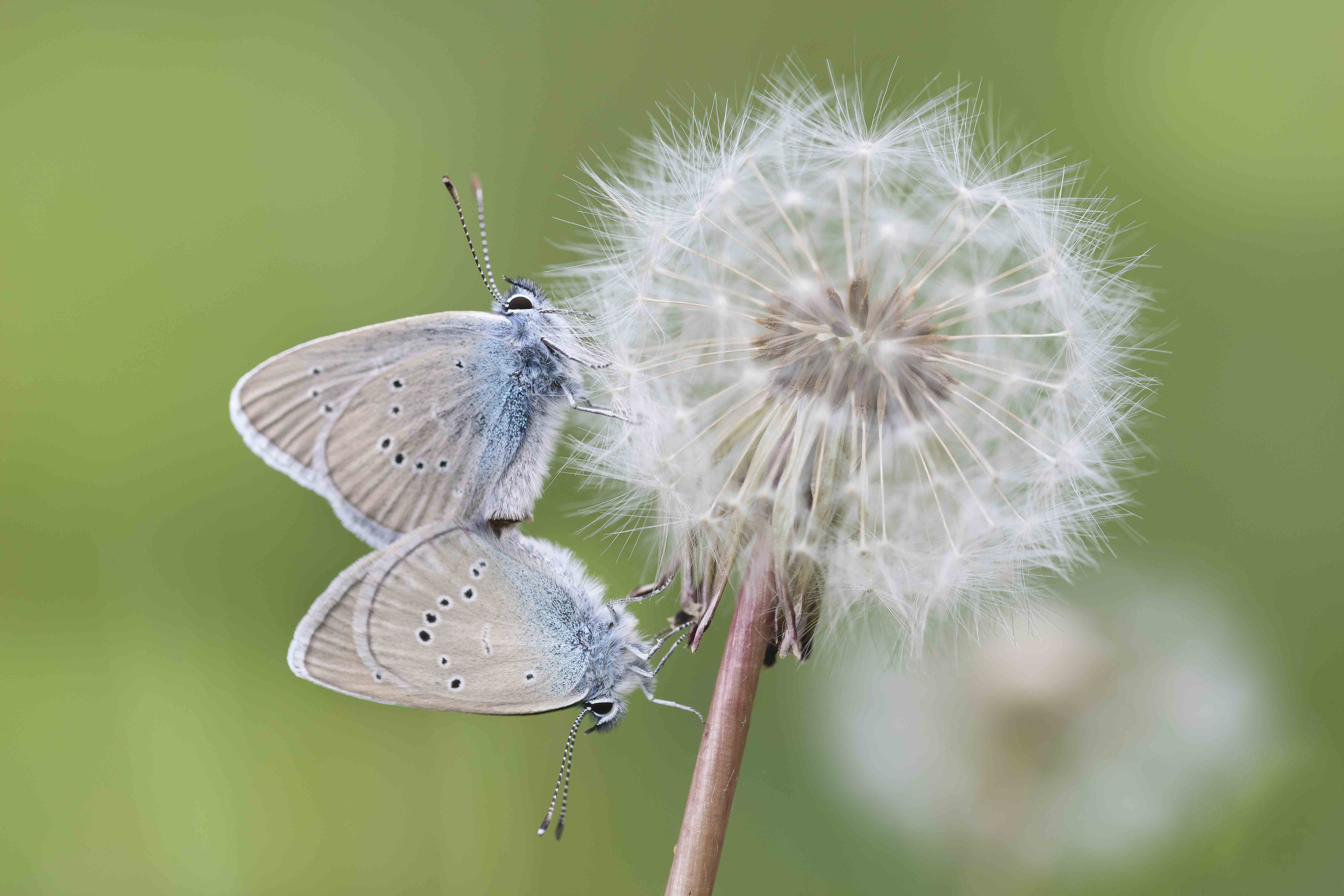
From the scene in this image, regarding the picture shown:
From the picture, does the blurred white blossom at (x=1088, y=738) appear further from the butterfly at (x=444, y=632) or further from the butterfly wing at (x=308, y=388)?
the butterfly wing at (x=308, y=388)

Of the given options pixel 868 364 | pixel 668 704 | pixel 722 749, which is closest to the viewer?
pixel 722 749

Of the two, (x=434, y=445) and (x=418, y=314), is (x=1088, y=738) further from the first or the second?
(x=418, y=314)

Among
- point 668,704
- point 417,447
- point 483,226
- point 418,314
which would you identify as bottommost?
point 668,704

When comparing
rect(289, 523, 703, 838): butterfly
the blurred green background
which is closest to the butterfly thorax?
rect(289, 523, 703, 838): butterfly

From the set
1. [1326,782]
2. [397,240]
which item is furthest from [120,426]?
[1326,782]

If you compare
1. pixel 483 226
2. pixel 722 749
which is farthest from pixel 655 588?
pixel 483 226
